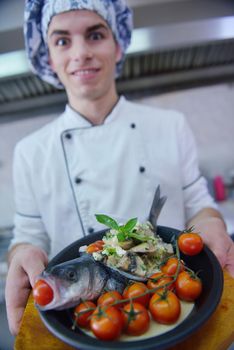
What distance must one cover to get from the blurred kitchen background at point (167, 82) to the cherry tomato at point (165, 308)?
899mm

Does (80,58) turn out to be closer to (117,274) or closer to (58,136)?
(58,136)

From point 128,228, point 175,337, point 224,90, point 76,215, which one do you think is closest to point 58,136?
point 76,215

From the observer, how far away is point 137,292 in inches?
21.7

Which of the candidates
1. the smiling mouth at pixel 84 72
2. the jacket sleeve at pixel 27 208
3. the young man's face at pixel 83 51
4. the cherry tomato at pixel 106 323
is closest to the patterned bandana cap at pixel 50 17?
the young man's face at pixel 83 51

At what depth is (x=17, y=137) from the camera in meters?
1.73

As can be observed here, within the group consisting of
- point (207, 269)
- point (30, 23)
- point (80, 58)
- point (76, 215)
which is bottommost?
point (76, 215)

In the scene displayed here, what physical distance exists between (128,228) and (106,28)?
0.69m

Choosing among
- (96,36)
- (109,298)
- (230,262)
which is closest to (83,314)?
(109,298)

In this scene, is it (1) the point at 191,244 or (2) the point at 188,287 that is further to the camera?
(1) the point at 191,244

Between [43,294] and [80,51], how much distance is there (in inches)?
29.1

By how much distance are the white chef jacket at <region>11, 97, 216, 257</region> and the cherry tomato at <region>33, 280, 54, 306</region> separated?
525 mm

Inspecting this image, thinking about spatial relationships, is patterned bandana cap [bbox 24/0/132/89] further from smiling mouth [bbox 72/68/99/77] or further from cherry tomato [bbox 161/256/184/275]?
cherry tomato [bbox 161/256/184/275]

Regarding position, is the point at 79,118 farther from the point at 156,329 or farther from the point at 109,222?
the point at 156,329

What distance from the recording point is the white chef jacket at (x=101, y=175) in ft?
3.51
